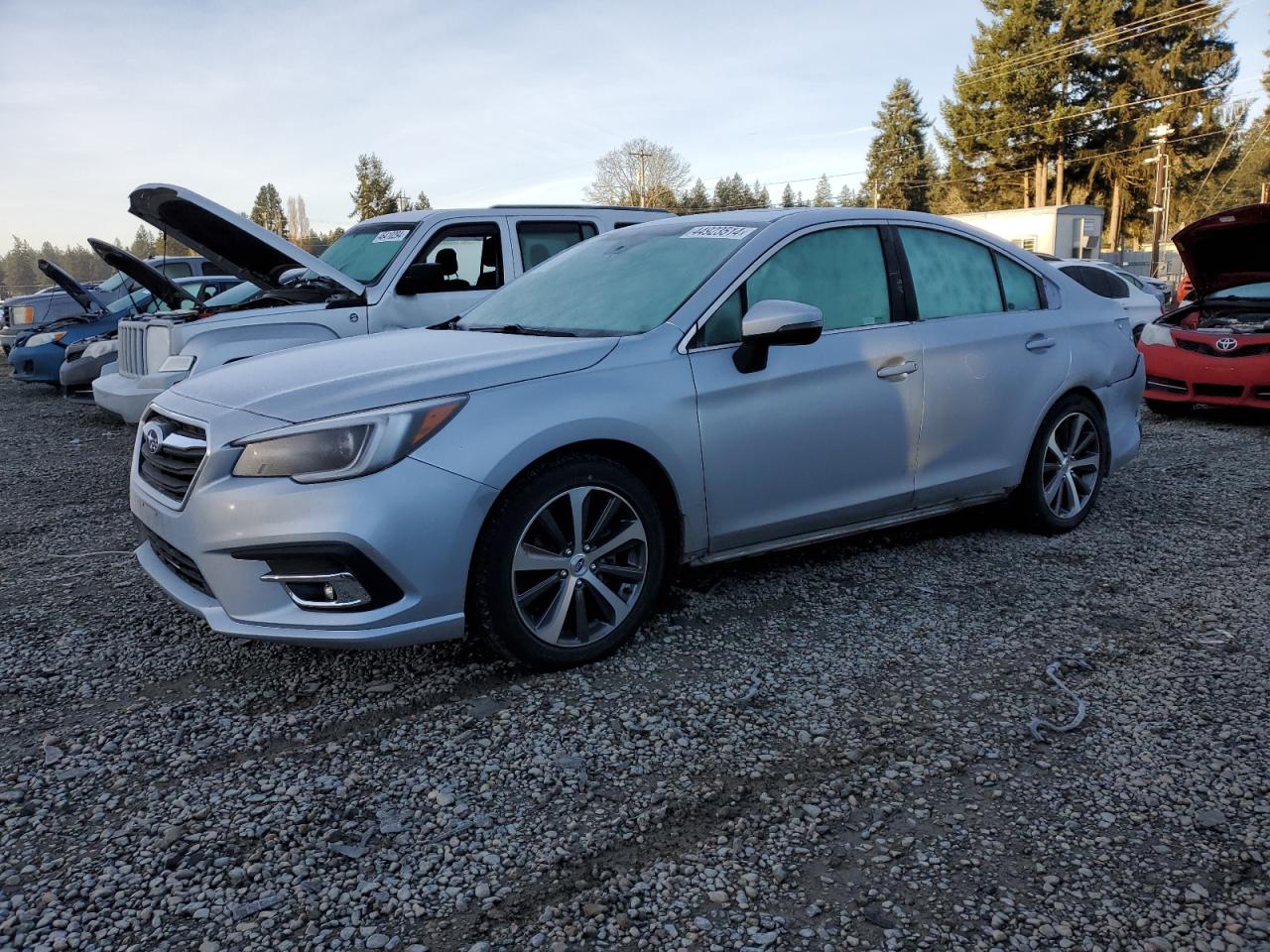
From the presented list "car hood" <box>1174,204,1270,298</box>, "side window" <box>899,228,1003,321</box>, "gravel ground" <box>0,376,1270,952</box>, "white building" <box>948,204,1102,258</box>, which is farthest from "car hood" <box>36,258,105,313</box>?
"white building" <box>948,204,1102,258</box>

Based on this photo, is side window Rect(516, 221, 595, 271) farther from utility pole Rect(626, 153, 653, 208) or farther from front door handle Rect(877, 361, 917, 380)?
utility pole Rect(626, 153, 653, 208)

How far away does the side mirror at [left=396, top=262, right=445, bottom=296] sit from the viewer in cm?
691

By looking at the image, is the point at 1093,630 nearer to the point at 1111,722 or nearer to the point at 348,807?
the point at 1111,722

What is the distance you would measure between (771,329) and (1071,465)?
2.34 meters

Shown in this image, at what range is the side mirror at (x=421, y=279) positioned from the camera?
691cm

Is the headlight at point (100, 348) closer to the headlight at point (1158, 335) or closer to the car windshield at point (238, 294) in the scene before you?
the car windshield at point (238, 294)

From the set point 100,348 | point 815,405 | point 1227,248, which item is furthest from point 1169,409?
point 100,348

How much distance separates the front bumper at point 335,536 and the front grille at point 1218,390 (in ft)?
26.5

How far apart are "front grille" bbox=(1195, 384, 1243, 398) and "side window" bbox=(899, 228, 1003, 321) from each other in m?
5.24

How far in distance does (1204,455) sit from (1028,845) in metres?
6.11

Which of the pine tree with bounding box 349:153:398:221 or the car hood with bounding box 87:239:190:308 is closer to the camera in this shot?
the car hood with bounding box 87:239:190:308

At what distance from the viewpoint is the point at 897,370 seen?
4.27 meters

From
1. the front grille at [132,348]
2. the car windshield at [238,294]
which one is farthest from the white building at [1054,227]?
the front grille at [132,348]

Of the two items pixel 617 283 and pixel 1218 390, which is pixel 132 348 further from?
pixel 1218 390
